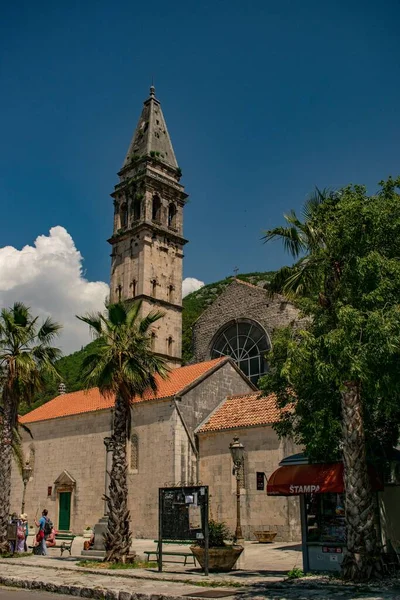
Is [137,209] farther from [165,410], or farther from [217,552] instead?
[217,552]

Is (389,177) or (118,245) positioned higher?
(118,245)

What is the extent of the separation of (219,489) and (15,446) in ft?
30.4

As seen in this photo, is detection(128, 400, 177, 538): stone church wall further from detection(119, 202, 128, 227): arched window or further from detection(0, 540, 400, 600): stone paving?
detection(119, 202, 128, 227): arched window

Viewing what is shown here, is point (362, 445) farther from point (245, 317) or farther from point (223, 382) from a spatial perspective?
point (245, 317)

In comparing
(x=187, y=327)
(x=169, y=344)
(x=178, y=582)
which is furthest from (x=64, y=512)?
(x=187, y=327)

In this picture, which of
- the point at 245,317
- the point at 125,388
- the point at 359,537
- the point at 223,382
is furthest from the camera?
the point at 245,317

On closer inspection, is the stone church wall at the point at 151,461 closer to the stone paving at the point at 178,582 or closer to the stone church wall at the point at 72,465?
the stone church wall at the point at 72,465

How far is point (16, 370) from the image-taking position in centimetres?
2169

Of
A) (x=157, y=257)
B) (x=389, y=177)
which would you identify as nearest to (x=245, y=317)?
(x=157, y=257)

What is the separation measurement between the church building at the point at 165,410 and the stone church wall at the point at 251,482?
44mm

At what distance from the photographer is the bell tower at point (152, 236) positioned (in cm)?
4350

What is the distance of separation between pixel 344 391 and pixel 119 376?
792 centimetres

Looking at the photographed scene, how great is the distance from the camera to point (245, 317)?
4000 centimetres

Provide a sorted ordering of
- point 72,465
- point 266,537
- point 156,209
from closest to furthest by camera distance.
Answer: point 266,537
point 72,465
point 156,209
